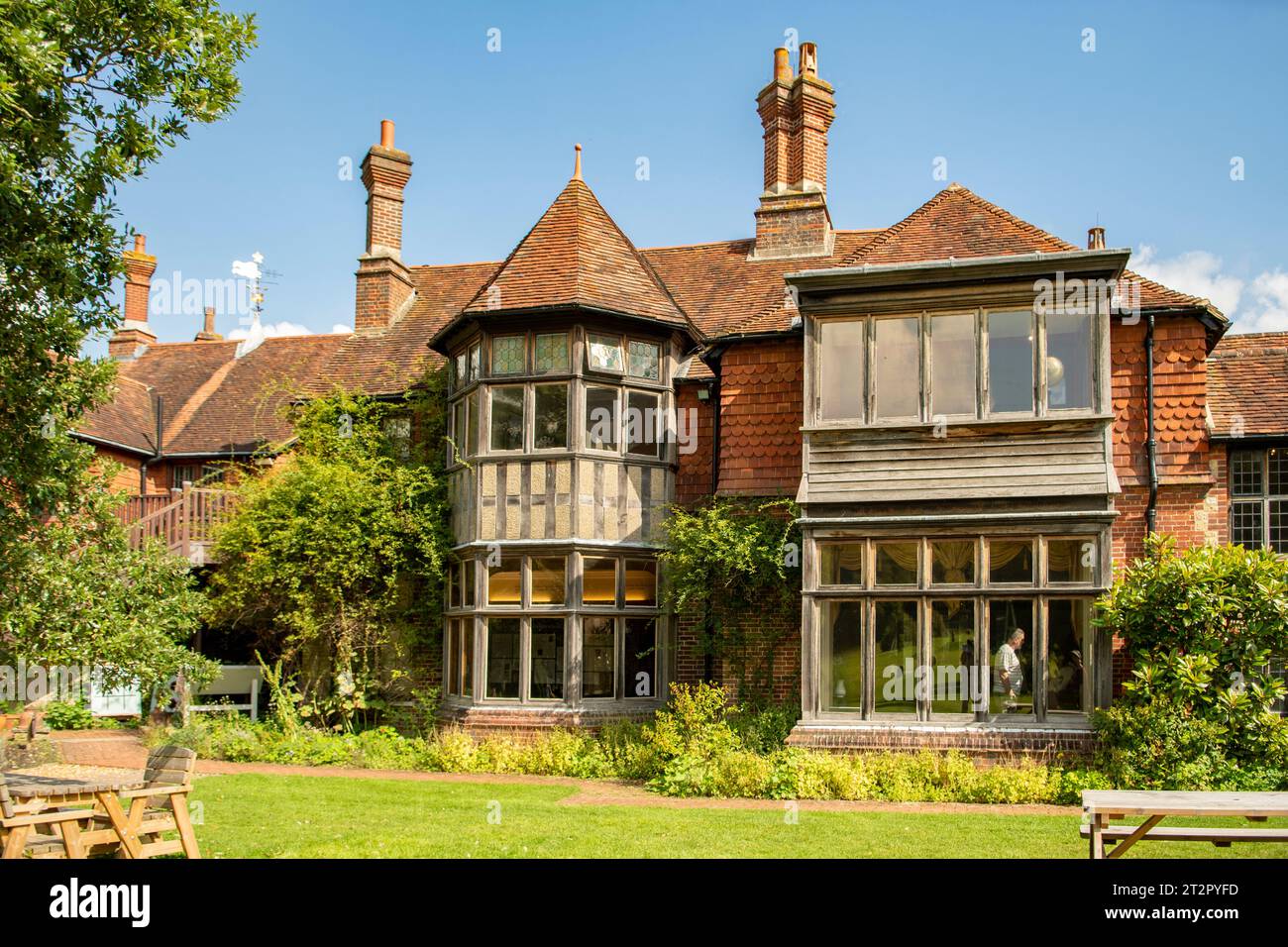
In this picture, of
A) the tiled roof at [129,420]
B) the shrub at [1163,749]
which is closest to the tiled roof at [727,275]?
the shrub at [1163,749]

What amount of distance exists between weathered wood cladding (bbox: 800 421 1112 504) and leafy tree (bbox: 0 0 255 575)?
8631 millimetres

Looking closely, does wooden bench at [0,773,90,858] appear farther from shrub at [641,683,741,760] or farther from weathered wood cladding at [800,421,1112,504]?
weathered wood cladding at [800,421,1112,504]

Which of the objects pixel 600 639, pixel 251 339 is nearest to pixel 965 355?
pixel 600 639

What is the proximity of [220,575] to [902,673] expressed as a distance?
35.9ft

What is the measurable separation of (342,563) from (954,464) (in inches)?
363

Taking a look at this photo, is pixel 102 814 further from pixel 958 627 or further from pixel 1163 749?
pixel 1163 749

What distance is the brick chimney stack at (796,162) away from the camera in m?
22.0

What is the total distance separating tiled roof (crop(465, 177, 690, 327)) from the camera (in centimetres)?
1823

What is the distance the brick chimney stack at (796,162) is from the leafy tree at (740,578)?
656cm

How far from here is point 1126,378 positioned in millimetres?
16297

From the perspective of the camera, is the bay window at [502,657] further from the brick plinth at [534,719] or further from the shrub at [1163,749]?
the shrub at [1163,749]

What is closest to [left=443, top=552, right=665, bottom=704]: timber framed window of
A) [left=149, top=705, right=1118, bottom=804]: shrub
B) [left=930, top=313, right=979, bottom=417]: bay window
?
[left=149, top=705, right=1118, bottom=804]: shrub

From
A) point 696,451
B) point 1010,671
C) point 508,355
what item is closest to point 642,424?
point 696,451
